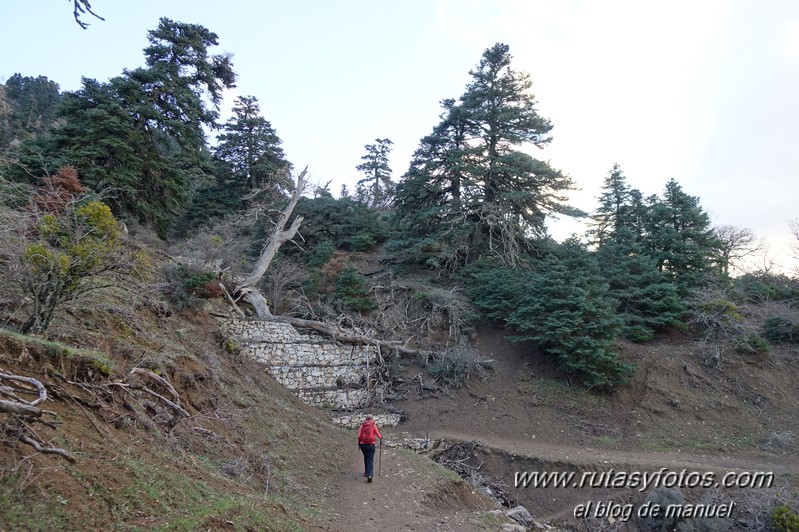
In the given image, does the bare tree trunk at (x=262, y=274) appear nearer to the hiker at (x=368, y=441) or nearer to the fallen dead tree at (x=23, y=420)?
the hiker at (x=368, y=441)

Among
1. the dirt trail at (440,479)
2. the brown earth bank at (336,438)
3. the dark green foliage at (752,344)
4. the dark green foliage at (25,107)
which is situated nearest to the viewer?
the brown earth bank at (336,438)

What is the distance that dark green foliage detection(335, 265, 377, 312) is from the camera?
16.9m

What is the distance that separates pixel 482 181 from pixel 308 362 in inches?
489

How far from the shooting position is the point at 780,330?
15500mm

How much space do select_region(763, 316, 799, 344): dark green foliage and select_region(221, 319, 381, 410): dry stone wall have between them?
15.4 meters

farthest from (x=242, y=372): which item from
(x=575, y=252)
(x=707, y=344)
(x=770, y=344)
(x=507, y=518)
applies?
(x=770, y=344)

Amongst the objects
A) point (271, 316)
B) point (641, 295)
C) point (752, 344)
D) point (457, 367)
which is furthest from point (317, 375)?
point (752, 344)

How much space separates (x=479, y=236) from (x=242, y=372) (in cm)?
1284

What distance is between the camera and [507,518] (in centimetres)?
773

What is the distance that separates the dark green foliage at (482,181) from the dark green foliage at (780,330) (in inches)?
339

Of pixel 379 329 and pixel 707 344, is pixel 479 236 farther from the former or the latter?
pixel 707 344

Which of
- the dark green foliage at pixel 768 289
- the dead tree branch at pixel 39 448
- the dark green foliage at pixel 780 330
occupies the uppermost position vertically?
the dark green foliage at pixel 768 289

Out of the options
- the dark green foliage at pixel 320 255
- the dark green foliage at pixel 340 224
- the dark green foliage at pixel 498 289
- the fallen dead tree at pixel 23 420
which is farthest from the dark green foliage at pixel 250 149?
the fallen dead tree at pixel 23 420

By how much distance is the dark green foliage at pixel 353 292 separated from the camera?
666 inches
